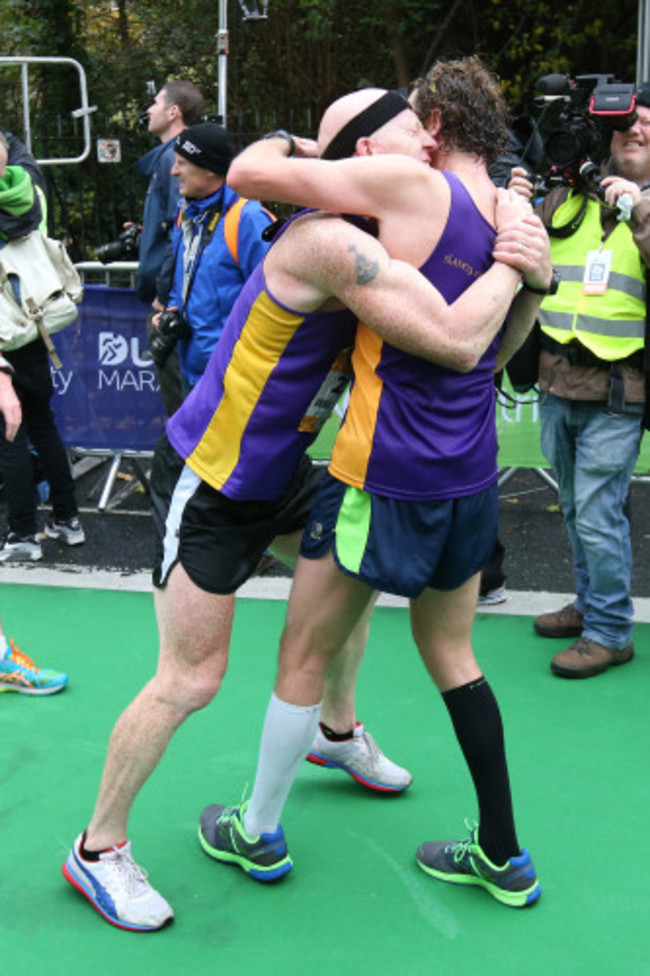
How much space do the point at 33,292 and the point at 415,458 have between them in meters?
3.65

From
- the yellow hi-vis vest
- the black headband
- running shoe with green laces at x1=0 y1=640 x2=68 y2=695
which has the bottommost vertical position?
running shoe with green laces at x1=0 y1=640 x2=68 y2=695

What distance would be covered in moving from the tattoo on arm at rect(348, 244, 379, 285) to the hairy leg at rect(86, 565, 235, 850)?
89cm

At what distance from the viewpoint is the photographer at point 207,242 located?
193 inches

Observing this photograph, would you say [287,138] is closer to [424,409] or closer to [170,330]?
[424,409]

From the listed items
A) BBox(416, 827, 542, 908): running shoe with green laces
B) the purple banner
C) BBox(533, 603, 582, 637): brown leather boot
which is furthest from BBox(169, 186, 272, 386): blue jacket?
BBox(416, 827, 542, 908): running shoe with green laces

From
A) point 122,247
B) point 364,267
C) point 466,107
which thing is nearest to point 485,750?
point 364,267

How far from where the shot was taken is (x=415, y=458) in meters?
2.84

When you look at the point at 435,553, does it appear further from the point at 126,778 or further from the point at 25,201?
the point at 25,201

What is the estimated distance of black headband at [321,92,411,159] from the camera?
278 cm

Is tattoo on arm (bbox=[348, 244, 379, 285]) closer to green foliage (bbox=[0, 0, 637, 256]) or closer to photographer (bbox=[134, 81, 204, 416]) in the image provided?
photographer (bbox=[134, 81, 204, 416])

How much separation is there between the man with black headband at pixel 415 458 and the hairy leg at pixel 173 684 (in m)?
0.18

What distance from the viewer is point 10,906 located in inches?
125

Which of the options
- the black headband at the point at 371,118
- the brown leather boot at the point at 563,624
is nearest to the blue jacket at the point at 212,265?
the brown leather boot at the point at 563,624

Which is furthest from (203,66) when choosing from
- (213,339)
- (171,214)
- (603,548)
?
(603,548)
